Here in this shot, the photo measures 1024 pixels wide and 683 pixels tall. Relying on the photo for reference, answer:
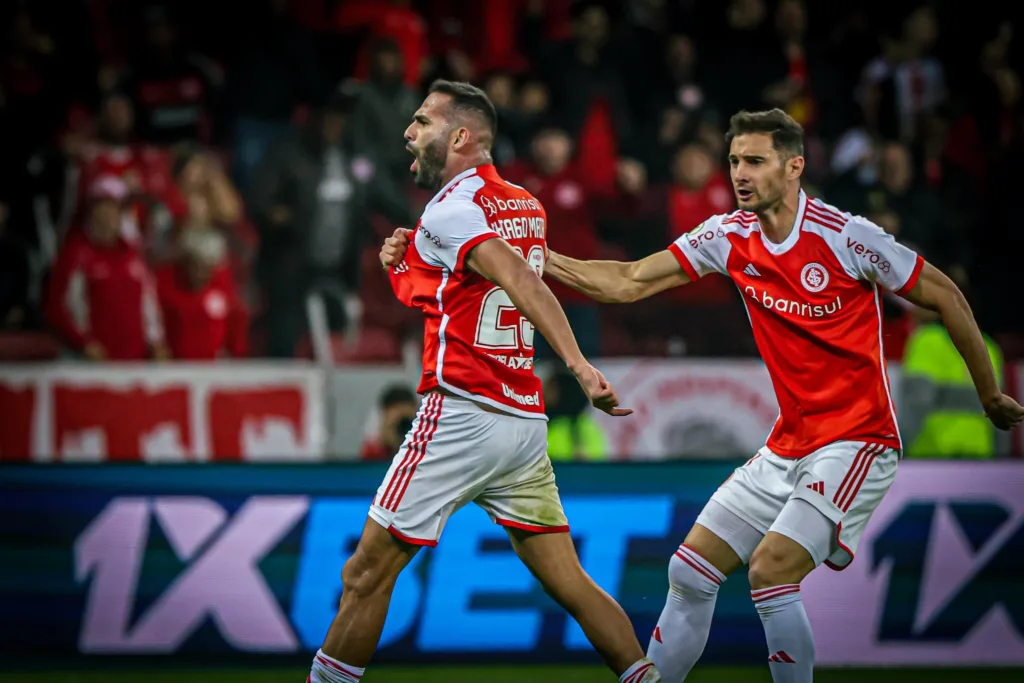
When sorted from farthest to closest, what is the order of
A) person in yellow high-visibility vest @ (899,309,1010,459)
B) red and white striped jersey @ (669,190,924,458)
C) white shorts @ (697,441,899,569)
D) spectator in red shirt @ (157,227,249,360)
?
spectator in red shirt @ (157,227,249,360) < person in yellow high-visibility vest @ (899,309,1010,459) < red and white striped jersey @ (669,190,924,458) < white shorts @ (697,441,899,569)

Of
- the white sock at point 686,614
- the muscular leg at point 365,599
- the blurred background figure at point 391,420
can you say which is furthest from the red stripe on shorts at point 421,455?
the blurred background figure at point 391,420

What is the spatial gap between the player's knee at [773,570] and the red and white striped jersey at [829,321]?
1.48 ft

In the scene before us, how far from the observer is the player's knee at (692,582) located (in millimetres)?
5184

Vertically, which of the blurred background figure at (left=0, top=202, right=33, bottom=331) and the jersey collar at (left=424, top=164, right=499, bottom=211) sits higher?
the jersey collar at (left=424, top=164, right=499, bottom=211)

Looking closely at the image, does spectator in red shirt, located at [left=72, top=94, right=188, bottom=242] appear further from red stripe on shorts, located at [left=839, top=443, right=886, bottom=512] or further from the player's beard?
red stripe on shorts, located at [left=839, top=443, right=886, bottom=512]

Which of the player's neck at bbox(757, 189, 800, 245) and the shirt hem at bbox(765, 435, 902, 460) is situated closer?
the shirt hem at bbox(765, 435, 902, 460)

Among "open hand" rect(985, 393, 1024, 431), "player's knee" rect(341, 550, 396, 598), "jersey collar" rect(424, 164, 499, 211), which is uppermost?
"jersey collar" rect(424, 164, 499, 211)

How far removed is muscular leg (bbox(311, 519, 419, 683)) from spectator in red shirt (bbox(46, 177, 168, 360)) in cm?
586

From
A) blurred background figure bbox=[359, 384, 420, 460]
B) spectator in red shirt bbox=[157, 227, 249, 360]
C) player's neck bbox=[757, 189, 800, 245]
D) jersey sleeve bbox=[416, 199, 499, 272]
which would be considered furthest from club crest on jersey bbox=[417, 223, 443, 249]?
spectator in red shirt bbox=[157, 227, 249, 360]

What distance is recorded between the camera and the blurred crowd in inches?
408

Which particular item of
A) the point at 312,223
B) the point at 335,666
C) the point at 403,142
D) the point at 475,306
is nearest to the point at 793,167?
the point at 475,306

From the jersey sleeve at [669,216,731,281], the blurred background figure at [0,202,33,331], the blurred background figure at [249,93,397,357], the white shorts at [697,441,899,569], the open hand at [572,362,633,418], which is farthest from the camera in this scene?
the blurred background figure at [249,93,397,357]

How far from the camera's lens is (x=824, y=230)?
512cm

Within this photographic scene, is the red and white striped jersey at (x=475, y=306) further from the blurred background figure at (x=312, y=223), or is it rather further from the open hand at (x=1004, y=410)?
the blurred background figure at (x=312, y=223)
